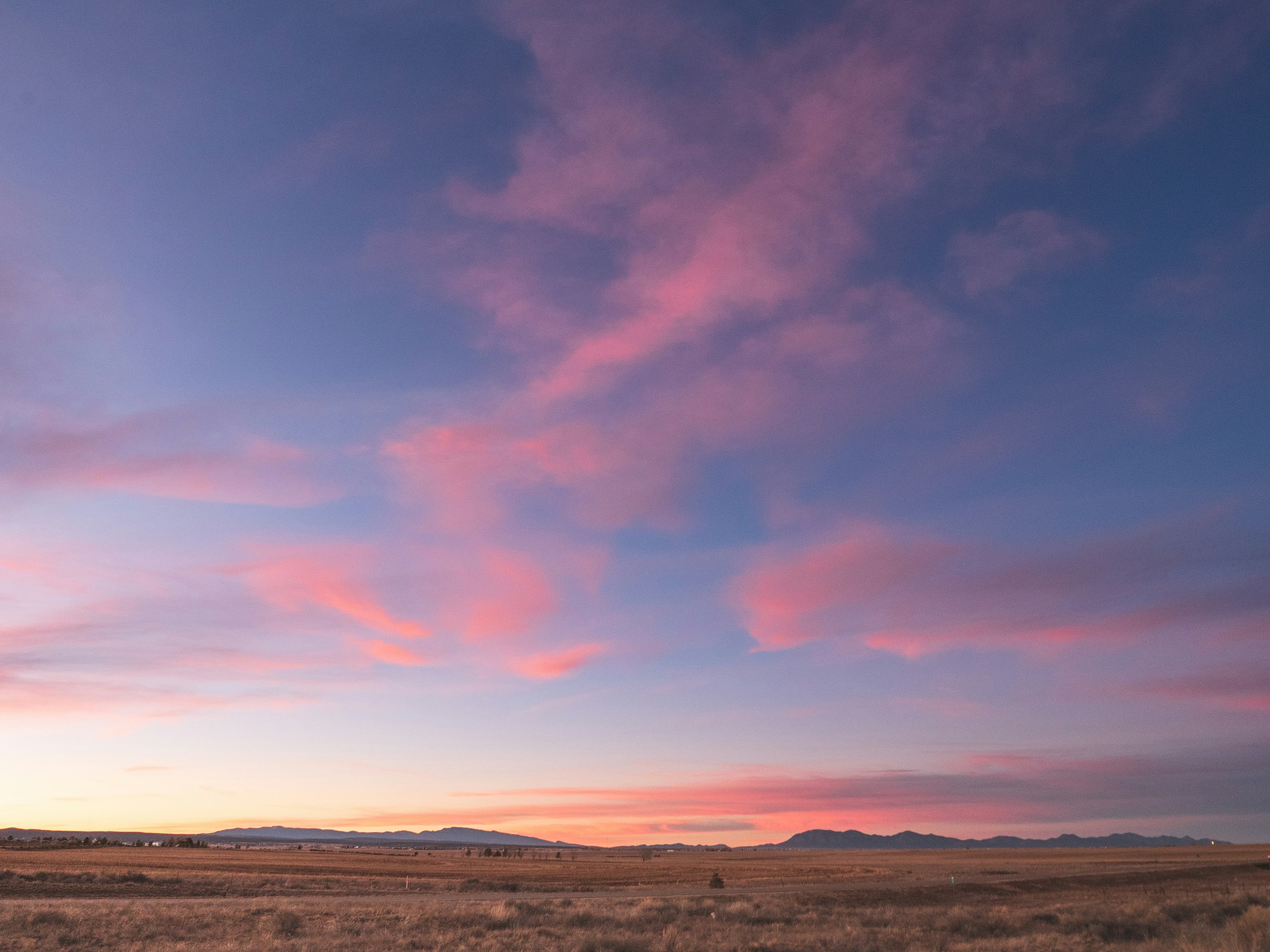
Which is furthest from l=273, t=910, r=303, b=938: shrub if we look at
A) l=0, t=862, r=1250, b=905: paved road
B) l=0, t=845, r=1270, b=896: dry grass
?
l=0, t=845, r=1270, b=896: dry grass

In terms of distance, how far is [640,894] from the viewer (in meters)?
50.5

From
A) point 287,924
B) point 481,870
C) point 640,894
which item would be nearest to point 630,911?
point 287,924

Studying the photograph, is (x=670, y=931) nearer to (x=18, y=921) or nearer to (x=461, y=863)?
(x=18, y=921)

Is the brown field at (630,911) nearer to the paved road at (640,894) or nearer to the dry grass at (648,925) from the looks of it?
the dry grass at (648,925)

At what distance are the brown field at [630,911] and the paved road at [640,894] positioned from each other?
0.35 metres

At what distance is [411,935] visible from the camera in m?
28.3

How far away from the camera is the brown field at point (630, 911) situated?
26.9 m

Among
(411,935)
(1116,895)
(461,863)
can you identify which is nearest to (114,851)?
(461,863)

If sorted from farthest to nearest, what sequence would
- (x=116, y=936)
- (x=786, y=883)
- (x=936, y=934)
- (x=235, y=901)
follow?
1. (x=786, y=883)
2. (x=235, y=901)
3. (x=936, y=934)
4. (x=116, y=936)

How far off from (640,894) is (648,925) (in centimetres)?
1941

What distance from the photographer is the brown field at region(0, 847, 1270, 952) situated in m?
26.9

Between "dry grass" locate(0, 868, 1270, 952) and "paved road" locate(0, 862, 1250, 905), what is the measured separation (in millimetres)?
1344

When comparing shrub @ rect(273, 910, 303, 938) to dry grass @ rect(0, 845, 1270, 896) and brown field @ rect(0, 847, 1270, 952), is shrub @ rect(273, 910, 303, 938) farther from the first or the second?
dry grass @ rect(0, 845, 1270, 896)

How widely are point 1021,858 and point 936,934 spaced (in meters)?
125
